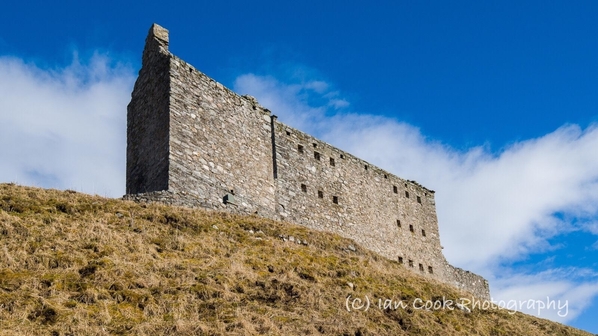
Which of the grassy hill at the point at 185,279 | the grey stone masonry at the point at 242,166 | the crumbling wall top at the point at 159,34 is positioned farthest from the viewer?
the crumbling wall top at the point at 159,34

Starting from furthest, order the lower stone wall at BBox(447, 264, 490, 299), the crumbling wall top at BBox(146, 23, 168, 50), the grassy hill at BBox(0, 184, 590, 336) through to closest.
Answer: the lower stone wall at BBox(447, 264, 490, 299) → the crumbling wall top at BBox(146, 23, 168, 50) → the grassy hill at BBox(0, 184, 590, 336)

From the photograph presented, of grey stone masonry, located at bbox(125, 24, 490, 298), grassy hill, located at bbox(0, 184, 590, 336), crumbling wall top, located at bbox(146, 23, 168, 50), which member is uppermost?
crumbling wall top, located at bbox(146, 23, 168, 50)

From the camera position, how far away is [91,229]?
53.6 ft

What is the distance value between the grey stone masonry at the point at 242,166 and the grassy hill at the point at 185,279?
3116mm

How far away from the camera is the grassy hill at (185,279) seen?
1203 cm

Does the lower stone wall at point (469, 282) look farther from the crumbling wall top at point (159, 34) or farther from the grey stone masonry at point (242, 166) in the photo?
the crumbling wall top at point (159, 34)

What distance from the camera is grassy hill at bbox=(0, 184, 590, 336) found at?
12.0 meters

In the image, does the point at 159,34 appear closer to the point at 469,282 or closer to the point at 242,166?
the point at 242,166

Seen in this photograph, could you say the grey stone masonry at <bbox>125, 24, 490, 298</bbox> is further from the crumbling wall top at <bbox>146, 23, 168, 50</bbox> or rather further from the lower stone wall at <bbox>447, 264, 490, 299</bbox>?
the lower stone wall at <bbox>447, 264, 490, 299</bbox>

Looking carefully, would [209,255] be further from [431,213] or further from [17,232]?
[431,213]

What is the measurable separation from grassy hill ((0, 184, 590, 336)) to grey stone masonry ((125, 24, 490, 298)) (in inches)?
123

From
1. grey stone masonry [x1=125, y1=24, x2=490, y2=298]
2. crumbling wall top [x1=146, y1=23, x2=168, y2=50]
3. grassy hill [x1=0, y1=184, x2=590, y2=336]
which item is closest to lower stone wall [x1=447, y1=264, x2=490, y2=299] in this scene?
grey stone masonry [x1=125, y1=24, x2=490, y2=298]

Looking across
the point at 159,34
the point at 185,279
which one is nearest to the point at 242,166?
the point at 159,34

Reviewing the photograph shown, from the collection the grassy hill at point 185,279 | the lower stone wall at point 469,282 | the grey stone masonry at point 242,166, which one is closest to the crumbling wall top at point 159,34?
the grey stone masonry at point 242,166
